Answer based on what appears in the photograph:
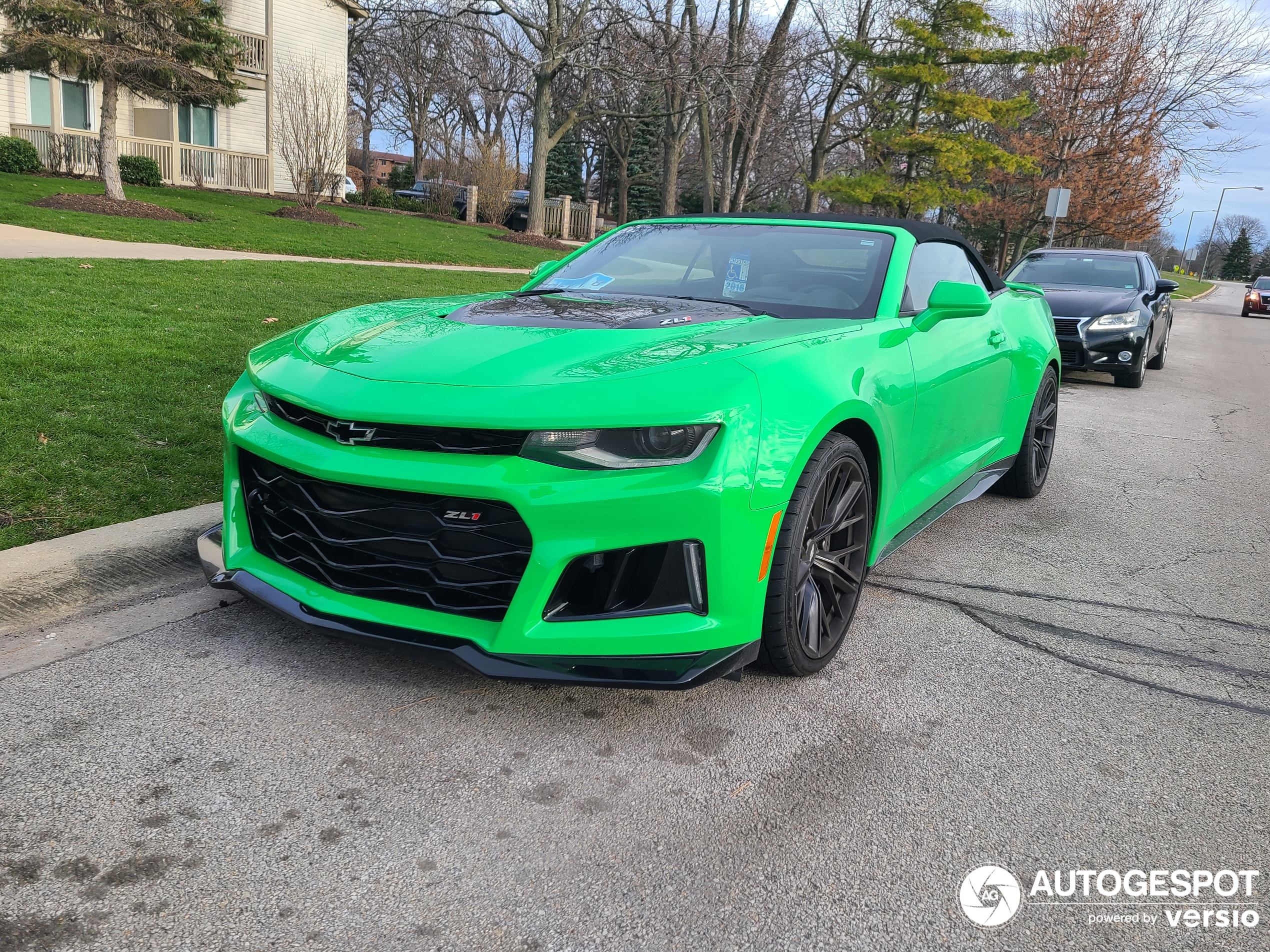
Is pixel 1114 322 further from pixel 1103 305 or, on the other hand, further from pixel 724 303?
pixel 724 303

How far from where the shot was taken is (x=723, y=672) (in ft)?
8.34

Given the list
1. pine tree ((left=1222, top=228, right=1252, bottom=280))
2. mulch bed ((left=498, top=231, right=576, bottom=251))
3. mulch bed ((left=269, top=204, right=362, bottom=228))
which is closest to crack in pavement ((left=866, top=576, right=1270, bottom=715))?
mulch bed ((left=269, top=204, right=362, bottom=228))

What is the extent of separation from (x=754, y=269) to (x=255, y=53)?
92.9ft

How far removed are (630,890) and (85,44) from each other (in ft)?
61.2

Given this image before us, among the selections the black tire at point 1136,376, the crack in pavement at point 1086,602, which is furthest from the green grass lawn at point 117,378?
the black tire at point 1136,376

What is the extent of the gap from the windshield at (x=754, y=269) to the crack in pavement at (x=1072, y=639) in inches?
46.8

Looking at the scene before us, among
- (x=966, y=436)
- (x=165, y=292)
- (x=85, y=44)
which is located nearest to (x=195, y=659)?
(x=966, y=436)

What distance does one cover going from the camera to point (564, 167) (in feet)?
Answer: 188

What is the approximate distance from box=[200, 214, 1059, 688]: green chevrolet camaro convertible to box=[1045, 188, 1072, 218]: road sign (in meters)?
19.8

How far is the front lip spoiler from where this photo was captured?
2.45 meters

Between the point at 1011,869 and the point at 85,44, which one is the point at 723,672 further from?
the point at 85,44

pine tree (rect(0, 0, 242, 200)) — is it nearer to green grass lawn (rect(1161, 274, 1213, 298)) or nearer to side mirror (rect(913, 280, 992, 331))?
side mirror (rect(913, 280, 992, 331))

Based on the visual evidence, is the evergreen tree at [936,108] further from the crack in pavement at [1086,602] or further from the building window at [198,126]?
the crack in pavement at [1086,602]

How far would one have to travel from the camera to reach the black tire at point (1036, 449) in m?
5.26
